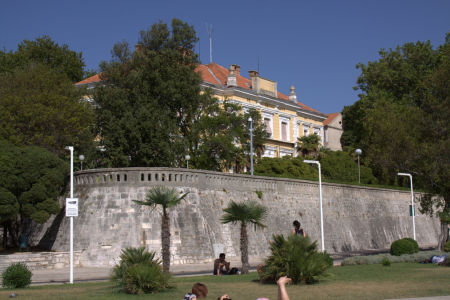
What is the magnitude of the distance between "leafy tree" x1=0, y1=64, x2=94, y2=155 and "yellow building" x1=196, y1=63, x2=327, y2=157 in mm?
18918

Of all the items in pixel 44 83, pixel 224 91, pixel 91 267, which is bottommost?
pixel 91 267

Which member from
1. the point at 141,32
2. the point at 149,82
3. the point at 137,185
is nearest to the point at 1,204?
the point at 137,185

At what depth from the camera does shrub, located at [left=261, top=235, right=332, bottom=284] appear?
54.3 feet

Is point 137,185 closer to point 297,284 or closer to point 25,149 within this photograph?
point 25,149

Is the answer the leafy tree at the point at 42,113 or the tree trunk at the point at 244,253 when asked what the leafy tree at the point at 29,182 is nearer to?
the leafy tree at the point at 42,113

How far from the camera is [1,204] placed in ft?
93.0

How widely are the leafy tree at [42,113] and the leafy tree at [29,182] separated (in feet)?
15.3

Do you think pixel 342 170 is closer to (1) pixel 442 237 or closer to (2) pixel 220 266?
(1) pixel 442 237

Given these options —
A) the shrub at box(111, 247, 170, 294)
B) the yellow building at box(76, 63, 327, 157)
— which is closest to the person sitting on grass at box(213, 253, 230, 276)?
the shrub at box(111, 247, 170, 294)

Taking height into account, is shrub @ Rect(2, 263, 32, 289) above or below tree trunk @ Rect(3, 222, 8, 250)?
below

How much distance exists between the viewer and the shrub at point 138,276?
15.4 meters

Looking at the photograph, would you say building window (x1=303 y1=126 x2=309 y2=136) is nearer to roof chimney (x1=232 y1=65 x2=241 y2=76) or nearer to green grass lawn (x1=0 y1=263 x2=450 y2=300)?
roof chimney (x1=232 y1=65 x2=241 y2=76)

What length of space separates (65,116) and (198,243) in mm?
12917

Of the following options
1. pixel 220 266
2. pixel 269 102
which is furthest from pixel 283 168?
pixel 220 266
